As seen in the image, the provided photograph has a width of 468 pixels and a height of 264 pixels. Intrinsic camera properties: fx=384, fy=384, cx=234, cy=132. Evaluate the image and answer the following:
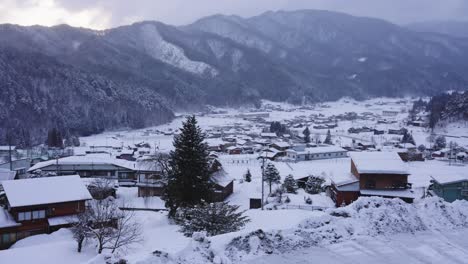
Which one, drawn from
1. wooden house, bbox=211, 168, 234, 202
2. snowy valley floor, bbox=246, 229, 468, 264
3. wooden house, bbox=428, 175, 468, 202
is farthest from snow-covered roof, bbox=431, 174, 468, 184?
snowy valley floor, bbox=246, 229, 468, 264

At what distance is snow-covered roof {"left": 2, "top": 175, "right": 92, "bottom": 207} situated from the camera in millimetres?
21781

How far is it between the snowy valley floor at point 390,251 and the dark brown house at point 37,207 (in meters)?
17.4

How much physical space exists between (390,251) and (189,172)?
13130mm

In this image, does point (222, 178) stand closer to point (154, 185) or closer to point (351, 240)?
point (154, 185)

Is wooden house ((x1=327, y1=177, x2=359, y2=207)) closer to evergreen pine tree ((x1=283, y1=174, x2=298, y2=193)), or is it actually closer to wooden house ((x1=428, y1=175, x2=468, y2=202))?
evergreen pine tree ((x1=283, y1=174, x2=298, y2=193))

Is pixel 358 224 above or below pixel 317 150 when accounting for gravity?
above

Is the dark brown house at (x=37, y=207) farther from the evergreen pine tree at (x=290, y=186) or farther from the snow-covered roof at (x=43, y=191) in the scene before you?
the evergreen pine tree at (x=290, y=186)

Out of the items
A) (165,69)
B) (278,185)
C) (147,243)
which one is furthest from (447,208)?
(165,69)

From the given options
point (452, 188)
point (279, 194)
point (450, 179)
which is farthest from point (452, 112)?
point (279, 194)

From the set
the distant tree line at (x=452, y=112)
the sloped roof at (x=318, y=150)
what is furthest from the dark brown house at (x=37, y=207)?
the distant tree line at (x=452, y=112)

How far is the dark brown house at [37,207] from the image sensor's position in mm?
21156

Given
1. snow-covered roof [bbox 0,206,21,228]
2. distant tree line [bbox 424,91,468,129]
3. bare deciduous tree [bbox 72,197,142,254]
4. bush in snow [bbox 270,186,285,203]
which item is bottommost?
snow-covered roof [bbox 0,206,21,228]

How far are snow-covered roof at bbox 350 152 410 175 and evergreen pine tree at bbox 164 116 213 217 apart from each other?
10962mm

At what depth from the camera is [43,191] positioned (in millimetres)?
22797
